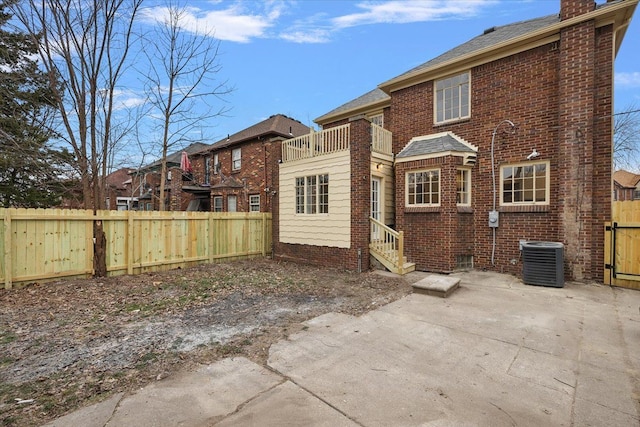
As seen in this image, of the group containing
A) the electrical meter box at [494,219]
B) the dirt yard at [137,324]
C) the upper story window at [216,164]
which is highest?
the upper story window at [216,164]

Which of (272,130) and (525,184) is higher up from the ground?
(272,130)

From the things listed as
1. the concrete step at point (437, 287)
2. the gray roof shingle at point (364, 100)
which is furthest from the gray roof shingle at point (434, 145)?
the concrete step at point (437, 287)

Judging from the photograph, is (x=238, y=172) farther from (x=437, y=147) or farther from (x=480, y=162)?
(x=480, y=162)

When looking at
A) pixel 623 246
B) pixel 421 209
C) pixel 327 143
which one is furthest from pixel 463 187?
pixel 327 143

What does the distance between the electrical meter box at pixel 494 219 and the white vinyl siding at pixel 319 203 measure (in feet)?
13.4

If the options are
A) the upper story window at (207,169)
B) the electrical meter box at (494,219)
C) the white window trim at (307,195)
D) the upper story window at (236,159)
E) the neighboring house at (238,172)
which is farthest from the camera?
the upper story window at (207,169)

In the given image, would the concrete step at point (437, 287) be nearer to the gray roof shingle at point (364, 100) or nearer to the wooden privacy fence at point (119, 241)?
the wooden privacy fence at point (119, 241)

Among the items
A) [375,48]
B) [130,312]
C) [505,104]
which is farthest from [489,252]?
[130,312]

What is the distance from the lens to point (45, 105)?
8352 mm

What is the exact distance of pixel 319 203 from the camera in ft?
Answer: 32.4

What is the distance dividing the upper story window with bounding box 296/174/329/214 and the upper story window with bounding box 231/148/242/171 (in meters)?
8.02

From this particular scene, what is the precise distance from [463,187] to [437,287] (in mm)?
4202

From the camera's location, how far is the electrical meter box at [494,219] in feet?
27.7

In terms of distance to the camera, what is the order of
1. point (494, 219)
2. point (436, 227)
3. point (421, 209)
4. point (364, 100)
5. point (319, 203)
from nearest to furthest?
point (494, 219) < point (436, 227) < point (421, 209) < point (319, 203) < point (364, 100)
